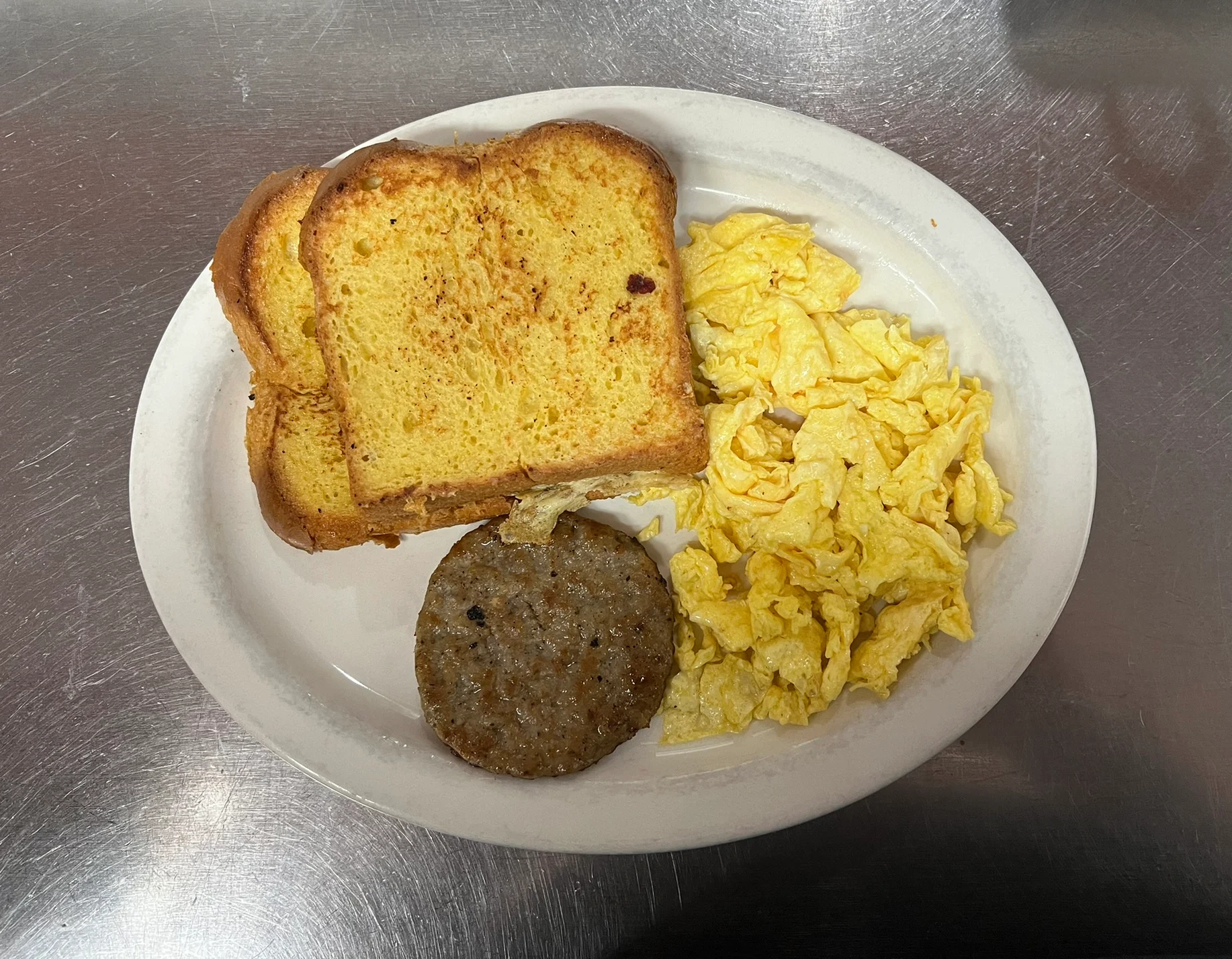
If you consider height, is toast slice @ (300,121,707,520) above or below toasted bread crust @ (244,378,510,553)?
above

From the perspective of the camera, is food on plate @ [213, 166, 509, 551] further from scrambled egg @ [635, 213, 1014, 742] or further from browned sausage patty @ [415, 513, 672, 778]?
scrambled egg @ [635, 213, 1014, 742]

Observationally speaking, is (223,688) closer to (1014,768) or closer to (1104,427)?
(1014,768)

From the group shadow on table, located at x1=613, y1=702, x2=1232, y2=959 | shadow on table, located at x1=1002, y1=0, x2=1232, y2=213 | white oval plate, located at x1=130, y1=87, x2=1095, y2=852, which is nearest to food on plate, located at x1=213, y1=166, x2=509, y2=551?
white oval plate, located at x1=130, y1=87, x2=1095, y2=852

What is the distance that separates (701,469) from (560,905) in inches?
47.2

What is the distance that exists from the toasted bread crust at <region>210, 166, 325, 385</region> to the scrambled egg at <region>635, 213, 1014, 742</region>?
972 mm

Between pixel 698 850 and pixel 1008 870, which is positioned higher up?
pixel 1008 870

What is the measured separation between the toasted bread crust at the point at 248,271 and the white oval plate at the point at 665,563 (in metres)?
0.10

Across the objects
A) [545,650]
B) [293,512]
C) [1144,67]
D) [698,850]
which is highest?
[1144,67]

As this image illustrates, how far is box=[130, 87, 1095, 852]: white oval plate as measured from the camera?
1.63 meters

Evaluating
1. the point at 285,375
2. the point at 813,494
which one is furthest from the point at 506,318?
the point at 813,494

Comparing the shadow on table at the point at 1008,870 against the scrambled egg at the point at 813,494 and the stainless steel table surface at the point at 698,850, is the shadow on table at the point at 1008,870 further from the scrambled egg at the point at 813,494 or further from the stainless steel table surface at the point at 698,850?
the scrambled egg at the point at 813,494

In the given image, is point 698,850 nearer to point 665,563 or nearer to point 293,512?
point 665,563

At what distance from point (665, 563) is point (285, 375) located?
1.00m

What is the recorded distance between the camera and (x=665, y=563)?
6.03 ft
